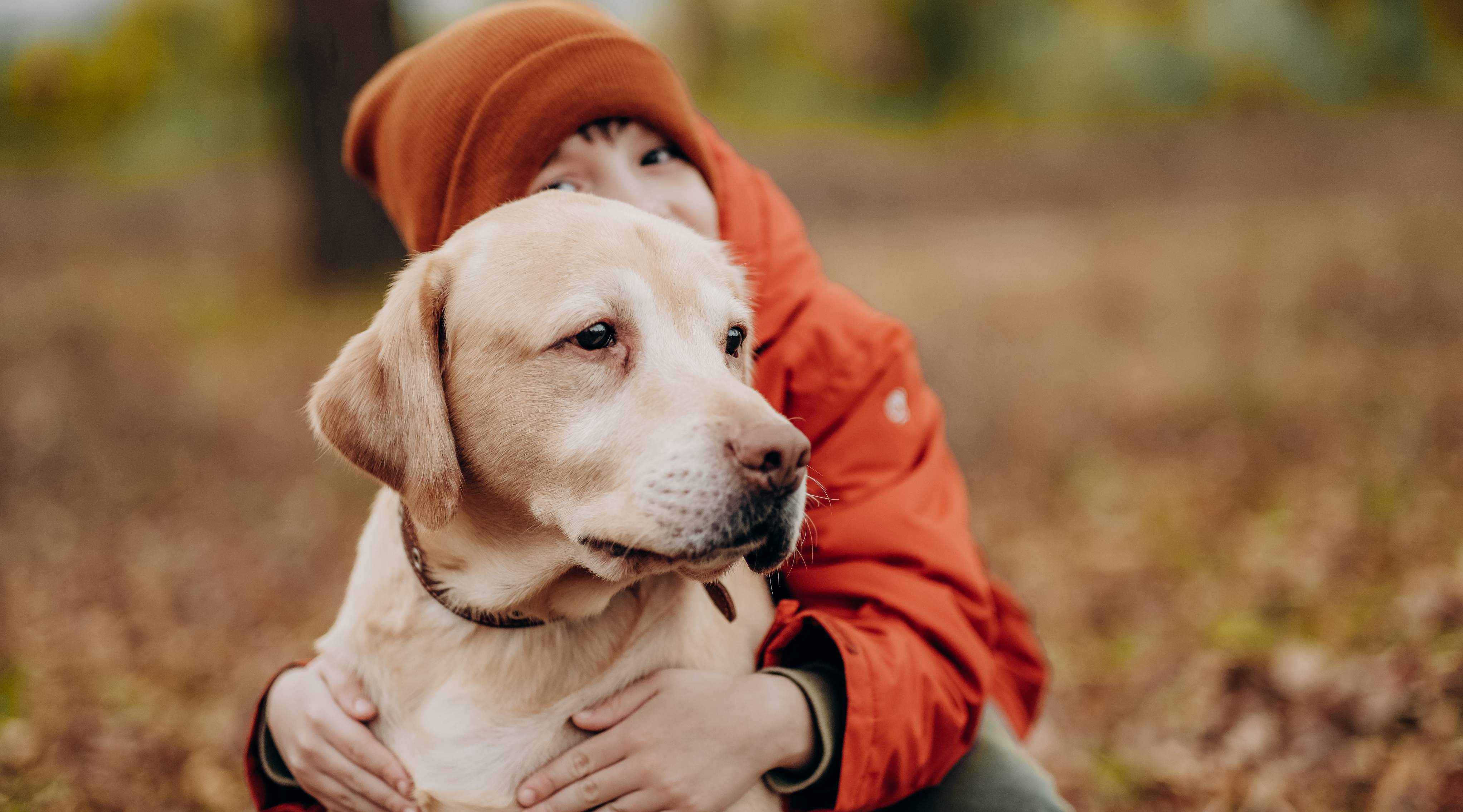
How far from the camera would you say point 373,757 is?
7.34ft

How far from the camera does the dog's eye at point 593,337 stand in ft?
7.11

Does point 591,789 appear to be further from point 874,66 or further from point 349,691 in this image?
point 874,66

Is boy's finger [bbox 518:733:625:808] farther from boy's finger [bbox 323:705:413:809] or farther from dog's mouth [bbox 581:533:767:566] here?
dog's mouth [bbox 581:533:767:566]

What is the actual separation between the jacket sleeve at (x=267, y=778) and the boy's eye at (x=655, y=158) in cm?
165

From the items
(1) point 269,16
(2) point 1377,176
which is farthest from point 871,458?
(2) point 1377,176

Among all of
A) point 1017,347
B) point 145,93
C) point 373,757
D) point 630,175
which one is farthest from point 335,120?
point 145,93

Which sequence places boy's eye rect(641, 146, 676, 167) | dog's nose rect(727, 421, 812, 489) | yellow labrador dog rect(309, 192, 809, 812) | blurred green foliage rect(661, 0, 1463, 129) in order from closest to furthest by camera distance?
dog's nose rect(727, 421, 812, 489) → yellow labrador dog rect(309, 192, 809, 812) → boy's eye rect(641, 146, 676, 167) → blurred green foliage rect(661, 0, 1463, 129)

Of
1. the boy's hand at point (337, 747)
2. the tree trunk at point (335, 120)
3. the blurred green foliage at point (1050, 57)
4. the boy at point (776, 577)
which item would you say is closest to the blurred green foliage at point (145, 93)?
the tree trunk at point (335, 120)

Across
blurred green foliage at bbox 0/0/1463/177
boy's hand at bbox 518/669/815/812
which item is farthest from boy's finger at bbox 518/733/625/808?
blurred green foliage at bbox 0/0/1463/177

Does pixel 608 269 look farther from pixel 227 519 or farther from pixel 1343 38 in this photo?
pixel 1343 38

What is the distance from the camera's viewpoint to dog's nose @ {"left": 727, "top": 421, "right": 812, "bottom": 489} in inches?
74.1

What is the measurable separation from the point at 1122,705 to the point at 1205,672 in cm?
35

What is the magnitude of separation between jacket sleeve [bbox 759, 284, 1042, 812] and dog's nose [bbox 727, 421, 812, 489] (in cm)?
50

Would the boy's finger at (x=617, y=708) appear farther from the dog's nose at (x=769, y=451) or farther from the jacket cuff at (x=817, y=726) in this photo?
the dog's nose at (x=769, y=451)
